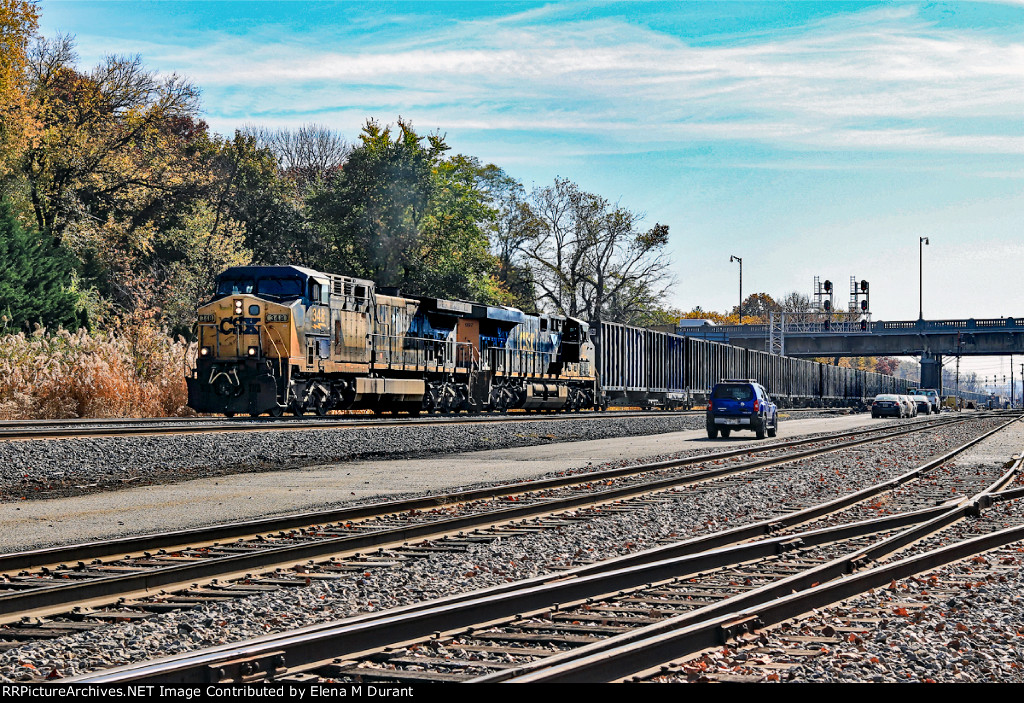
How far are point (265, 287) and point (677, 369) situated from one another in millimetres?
27865

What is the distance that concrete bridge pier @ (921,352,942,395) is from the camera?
300 feet

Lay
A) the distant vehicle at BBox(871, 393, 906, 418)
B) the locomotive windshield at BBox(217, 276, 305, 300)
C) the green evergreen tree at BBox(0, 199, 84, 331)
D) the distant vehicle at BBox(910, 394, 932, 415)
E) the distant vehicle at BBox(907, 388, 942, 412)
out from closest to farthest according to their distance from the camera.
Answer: the locomotive windshield at BBox(217, 276, 305, 300), the green evergreen tree at BBox(0, 199, 84, 331), the distant vehicle at BBox(871, 393, 906, 418), the distant vehicle at BBox(910, 394, 932, 415), the distant vehicle at BBox(907, 388, 942, 412)

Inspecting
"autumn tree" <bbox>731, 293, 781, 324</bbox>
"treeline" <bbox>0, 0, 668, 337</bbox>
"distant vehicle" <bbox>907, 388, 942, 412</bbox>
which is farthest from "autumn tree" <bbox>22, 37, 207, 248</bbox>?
"autumn tree" <bbox>731, 293, 781, 324</bbox>

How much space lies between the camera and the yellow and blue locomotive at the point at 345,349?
2217cm

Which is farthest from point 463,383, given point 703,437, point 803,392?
point 803,392

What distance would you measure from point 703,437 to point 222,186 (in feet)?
114

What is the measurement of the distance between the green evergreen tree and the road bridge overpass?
2288 inches

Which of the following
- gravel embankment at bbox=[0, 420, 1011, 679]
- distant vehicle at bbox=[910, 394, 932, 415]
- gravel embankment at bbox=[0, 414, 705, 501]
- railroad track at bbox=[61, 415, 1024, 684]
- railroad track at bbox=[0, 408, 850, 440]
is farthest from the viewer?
distant vehicle at bbox=[910, 394, 932, 415]

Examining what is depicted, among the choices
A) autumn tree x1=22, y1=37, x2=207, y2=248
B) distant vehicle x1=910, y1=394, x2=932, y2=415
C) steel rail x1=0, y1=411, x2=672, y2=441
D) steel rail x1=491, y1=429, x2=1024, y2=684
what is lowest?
distant vehicle x1=910, y1=394, x2=932, y2=415

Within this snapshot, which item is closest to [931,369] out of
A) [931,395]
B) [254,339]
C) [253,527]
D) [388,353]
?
[931,395]

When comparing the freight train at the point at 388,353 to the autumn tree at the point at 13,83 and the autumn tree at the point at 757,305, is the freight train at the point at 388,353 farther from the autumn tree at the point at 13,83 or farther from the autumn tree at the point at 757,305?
the autumn tree at the point at 757,305

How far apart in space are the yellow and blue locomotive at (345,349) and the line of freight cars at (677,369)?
714 cm

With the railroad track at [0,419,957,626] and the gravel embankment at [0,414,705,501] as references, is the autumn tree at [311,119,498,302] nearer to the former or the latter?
the gravel embankment at [0,414,705,501]

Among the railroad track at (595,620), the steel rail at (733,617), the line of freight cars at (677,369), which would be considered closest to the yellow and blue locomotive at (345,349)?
the line of freight cars at (677,369)
